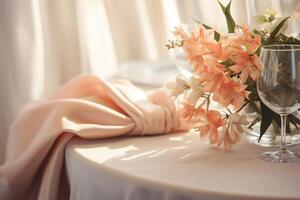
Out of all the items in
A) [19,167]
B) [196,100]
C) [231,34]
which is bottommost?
[19,167]

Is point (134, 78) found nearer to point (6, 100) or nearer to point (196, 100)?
point (6, 100)

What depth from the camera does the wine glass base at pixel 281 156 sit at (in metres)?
0.94

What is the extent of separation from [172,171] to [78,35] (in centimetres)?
89

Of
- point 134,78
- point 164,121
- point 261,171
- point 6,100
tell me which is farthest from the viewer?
point 134,78

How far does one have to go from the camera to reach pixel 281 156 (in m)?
0.95

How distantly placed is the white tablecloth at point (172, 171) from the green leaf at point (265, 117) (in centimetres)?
5

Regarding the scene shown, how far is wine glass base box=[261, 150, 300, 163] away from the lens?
0.94 metres

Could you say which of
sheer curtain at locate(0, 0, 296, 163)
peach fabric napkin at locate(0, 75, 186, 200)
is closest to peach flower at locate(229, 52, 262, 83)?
peach fabric napkin at locate(0, 75, 186, 200)

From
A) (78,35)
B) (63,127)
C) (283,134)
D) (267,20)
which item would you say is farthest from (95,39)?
(283,134)

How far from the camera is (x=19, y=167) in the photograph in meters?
1.16

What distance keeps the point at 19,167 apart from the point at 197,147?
405mm

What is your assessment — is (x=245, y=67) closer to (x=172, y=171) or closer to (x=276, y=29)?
(x=276, y=29)

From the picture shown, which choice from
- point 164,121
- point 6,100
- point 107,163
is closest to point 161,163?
point 107,163

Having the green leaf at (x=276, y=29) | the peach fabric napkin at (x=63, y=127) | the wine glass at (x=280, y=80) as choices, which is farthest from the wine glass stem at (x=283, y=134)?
the peach fabric napkin at (x=63, y=127)
